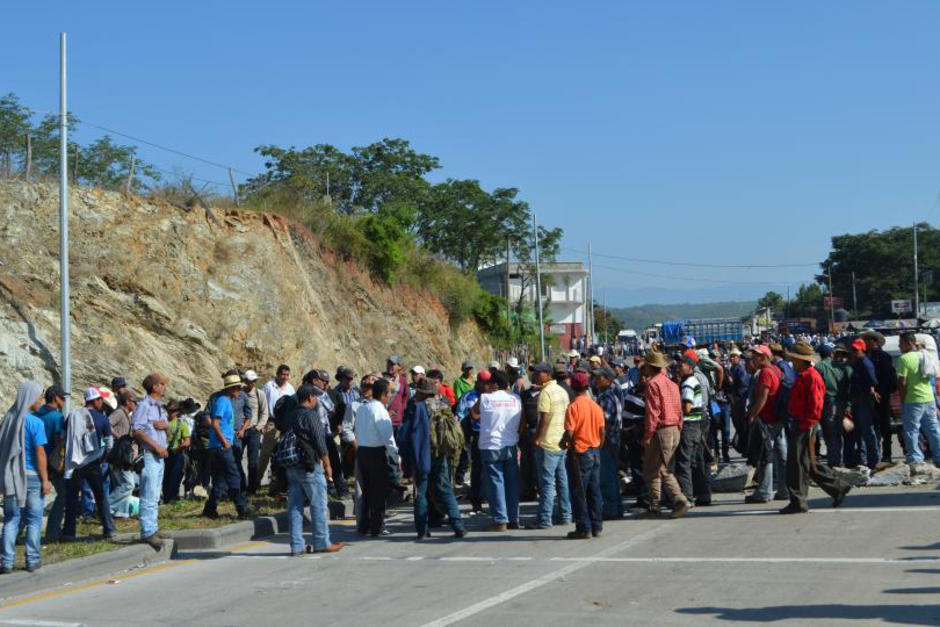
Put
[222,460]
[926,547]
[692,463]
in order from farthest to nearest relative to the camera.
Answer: [692,463]
[222,460]
[926,547]

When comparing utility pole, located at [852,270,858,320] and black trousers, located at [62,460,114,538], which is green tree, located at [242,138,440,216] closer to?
black trousers, located at [62,460,114,538]

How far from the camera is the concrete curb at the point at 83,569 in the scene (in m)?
9.94

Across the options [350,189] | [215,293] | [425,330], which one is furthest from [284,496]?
[350,189]

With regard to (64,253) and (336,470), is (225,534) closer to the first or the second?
(336,470)

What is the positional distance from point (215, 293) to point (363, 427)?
48.3 feet

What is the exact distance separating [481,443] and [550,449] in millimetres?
950

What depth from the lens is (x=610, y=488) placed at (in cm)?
1284

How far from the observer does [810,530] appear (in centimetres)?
1102

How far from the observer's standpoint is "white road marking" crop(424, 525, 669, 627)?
798 cm

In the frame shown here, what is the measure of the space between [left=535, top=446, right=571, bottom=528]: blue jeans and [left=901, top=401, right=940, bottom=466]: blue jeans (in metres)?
4.96

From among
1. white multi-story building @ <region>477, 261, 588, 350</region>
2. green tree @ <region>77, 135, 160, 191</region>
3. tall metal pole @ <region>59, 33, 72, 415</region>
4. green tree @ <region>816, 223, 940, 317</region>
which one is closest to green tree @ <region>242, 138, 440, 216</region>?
green tree @ <region>77, 135, 160, 191</region>

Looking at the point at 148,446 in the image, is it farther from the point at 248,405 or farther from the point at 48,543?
the point at 248,405

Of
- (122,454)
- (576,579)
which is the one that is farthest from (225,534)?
(576,579)

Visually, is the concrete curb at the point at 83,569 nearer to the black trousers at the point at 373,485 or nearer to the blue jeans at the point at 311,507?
the blue jeans at the point at 311,507
